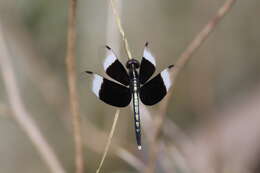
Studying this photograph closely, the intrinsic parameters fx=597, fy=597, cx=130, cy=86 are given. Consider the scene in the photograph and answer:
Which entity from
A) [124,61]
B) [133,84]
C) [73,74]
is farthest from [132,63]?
[124,61]

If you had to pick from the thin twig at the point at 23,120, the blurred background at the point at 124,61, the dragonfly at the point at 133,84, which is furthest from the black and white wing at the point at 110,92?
the blurred background at the point at 124,61

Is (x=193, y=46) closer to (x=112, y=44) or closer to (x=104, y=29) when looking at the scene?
(x=112, y=44)

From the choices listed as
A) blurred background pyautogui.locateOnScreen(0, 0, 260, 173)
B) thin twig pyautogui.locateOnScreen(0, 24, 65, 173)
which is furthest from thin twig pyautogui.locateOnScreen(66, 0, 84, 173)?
blurred background pyautogui.locateOnScreen(0, 0, 260, 173)

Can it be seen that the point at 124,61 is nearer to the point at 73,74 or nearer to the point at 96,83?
the point at 73,74

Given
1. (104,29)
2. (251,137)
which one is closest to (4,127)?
(104,29)

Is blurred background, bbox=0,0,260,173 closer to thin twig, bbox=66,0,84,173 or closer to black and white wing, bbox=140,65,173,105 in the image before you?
thin twig, bbox=66,0,84,173
